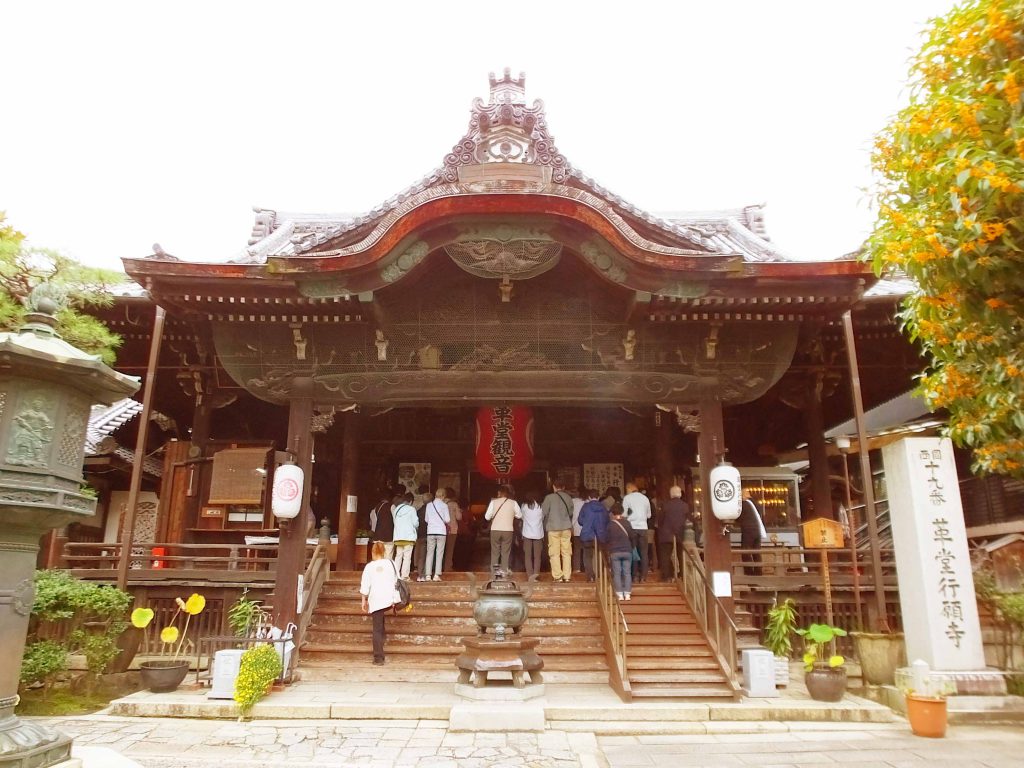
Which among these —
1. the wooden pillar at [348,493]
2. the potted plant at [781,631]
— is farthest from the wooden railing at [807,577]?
the wooden pillar at [348,493]

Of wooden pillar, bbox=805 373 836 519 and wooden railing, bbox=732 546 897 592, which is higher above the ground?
wooden pillar, bbox=805 373 836 519

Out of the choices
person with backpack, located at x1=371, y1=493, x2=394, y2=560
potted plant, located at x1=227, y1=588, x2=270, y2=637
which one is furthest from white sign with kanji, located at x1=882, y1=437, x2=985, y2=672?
potted plant, located at x1=227, y1=588, x2=270, y2=637

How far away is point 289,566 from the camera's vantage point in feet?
33.0

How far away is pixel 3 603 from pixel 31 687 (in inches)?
243

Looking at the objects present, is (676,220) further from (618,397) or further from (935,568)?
(935,568)

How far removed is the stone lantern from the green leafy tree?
3.99m

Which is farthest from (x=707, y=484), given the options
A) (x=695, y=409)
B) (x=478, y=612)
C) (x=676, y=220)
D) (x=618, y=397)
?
(x=676, y=220)

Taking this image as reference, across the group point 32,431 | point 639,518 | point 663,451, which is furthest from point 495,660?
point 663,451

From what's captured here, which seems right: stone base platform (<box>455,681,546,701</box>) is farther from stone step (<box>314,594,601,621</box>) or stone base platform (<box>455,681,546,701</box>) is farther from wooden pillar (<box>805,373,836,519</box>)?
wooden pillar (<box>805,373,836,519</box>)

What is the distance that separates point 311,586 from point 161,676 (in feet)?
8.11

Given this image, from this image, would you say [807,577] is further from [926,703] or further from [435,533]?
[435,533]

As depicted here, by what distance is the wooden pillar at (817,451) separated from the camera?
13.0 m

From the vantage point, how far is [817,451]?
43.8 feet

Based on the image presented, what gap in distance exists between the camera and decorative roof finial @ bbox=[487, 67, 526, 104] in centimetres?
1123
